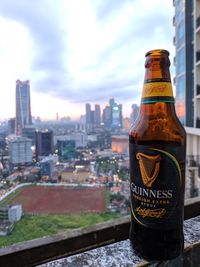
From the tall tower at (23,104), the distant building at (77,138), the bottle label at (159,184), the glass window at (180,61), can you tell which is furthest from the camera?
the glass window at (180,61)

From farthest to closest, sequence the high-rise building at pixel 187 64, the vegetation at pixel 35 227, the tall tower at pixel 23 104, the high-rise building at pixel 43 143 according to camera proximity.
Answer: the high-rise building at pixel 187 64 → the tall tower at pixel 23 104 → the high-rise building at pixel 43 143 → the vegetation at pixel 35 227

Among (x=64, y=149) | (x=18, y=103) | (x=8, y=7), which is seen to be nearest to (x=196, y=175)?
(x=64, y=149)

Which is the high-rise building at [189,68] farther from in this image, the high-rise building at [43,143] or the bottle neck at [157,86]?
the bottle neck at [157,86]

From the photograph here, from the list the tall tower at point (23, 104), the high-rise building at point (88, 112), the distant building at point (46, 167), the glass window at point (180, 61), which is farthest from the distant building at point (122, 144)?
the glass window at point (180, 61)

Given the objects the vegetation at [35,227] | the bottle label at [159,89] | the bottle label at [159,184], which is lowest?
the vegetation at [35,227]

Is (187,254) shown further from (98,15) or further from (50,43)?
(50,43)

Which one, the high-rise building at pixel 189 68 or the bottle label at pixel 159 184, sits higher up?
the high-rise building at pixel 189 68

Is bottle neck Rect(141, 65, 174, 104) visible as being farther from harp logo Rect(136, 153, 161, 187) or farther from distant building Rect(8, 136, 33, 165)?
distant building Rect(8, 136, 33, 165)
